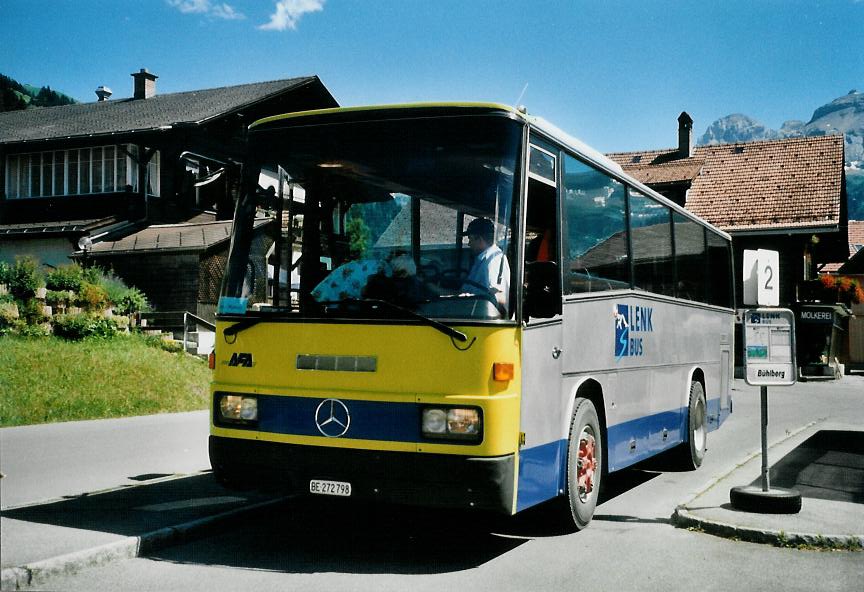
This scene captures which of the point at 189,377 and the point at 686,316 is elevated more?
the point at 686,316

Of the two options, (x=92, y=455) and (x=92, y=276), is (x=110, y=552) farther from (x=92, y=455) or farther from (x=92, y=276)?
(x=92, y=276)

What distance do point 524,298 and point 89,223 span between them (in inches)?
1135

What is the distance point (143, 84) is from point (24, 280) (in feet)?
85.0

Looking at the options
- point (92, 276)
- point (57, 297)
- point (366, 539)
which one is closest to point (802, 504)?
point (366, 539)

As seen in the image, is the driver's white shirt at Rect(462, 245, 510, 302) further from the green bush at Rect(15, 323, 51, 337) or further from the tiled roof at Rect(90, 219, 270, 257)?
the tiled roof at Rect(90, 219, 270, 257)

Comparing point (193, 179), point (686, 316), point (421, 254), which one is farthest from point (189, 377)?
point (193, 179)

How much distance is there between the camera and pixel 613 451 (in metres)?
8.56

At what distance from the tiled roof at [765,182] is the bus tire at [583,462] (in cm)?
3675

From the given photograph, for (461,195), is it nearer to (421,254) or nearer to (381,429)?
(421,254)

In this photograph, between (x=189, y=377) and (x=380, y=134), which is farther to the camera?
(x=189, y=377)

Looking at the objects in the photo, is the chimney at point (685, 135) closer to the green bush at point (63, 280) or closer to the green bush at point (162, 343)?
the green bush at point (162, 343)

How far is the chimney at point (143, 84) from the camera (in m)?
43.0

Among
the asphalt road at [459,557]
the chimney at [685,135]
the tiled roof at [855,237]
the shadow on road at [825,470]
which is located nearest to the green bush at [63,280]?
the asphalt road at [459,557]

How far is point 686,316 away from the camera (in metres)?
11.8
